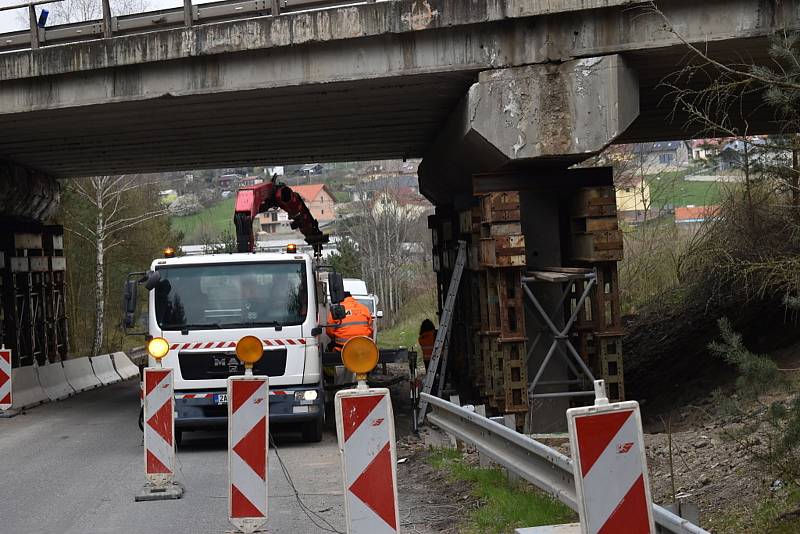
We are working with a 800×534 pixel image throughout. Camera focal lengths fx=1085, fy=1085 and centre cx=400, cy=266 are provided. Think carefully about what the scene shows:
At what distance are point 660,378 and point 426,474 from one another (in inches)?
308

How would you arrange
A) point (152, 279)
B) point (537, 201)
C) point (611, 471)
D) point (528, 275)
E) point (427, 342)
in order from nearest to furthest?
point (611, 471)
point (152, 279)
point (528, 275)
point (537, 201)
point (427, 342)

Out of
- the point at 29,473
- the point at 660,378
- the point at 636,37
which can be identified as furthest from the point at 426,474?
the point at 660,378

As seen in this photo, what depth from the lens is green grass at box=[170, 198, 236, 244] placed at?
3354 inches

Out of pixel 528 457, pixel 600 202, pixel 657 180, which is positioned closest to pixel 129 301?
pixel 600 202

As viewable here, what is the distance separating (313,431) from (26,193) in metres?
12.0

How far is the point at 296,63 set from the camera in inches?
591

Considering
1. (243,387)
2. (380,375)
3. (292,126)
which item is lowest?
(380,375)

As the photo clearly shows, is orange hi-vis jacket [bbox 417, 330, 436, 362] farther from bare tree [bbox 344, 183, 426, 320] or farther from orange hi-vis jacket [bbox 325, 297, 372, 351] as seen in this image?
bare tree [bbox 344, 183, 426, 320]

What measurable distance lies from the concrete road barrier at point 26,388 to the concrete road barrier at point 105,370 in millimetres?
5092

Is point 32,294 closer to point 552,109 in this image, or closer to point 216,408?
point 216,408

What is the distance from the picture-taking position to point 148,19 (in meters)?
16.3

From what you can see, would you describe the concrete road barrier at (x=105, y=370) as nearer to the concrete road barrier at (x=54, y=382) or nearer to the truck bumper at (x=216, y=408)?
the concrete road barrier at (x=54, y=382)

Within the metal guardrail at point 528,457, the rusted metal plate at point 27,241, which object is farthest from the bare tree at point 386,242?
the metal guardrail at point 528,457

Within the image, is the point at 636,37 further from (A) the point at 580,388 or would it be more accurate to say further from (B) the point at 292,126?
(B) the point at 292,126
